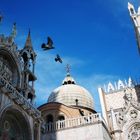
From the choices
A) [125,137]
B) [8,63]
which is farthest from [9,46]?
[125,137]

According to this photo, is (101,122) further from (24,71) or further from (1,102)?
(1,102)

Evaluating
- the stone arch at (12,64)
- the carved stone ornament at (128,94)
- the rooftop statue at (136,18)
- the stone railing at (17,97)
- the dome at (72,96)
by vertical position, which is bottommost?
the stone railing at (17,97)

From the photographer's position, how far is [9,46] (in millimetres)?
18234

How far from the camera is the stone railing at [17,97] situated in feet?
45.7

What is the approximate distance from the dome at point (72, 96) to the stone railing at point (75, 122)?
9851 mm

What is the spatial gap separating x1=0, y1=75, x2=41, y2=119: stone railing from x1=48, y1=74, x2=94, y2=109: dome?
1435 centimetres

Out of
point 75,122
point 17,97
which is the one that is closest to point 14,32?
point 17,97

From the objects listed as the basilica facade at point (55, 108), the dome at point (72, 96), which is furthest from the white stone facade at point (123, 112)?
the dome at point (72, 96)

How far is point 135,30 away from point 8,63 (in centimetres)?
2241

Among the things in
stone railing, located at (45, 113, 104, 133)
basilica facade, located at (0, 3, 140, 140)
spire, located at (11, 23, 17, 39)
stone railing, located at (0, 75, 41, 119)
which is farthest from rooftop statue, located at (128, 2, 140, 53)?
stone railing, located at (0, 75, 41, 119)

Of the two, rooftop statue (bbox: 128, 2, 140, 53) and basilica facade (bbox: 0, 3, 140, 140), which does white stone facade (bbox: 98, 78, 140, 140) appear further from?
rooftop statue (bbox: 128, 2, 140, 53)

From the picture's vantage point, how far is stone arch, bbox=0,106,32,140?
14.4 m

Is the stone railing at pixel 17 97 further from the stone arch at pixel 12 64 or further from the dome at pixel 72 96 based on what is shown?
the dome at pixel 72 96

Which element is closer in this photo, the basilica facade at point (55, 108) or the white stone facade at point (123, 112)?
the basilica facade at point (55, 108)
